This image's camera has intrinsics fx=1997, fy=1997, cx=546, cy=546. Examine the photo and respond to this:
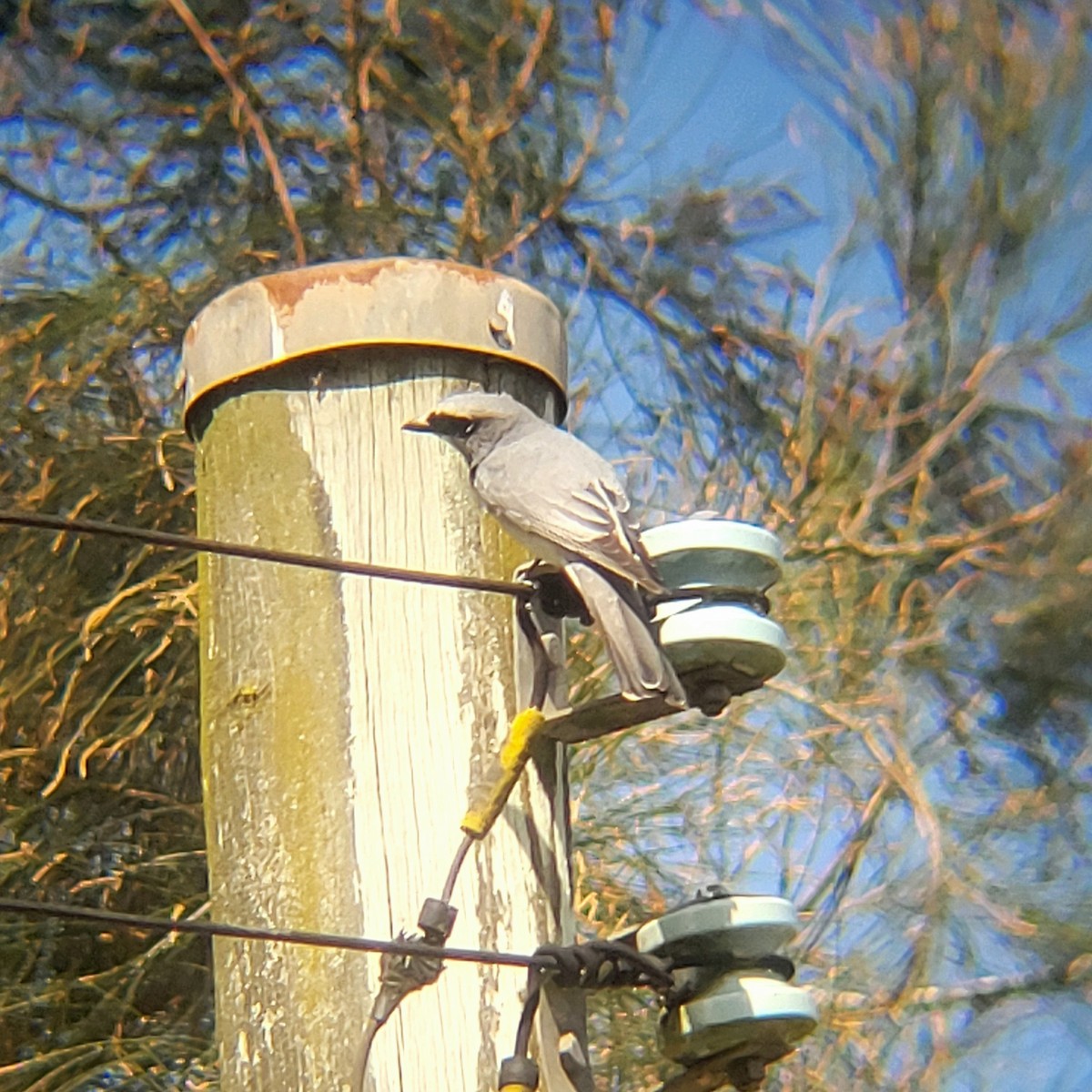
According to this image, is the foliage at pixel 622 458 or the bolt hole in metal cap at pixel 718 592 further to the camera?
the foliage at pixel 622 458

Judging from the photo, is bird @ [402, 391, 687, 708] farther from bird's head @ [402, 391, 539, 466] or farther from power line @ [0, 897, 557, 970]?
power line @ [0, 897, 557, 970]

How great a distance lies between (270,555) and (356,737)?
13 centimetres

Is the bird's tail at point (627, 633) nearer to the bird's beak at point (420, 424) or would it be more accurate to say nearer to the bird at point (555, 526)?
the bird at point (555, 526)

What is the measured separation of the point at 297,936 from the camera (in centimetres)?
117

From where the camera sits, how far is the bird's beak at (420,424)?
131cm

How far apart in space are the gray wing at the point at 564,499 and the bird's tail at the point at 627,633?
2 centimetres

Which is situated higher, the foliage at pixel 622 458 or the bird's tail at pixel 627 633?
the foliage at pixel 622 458

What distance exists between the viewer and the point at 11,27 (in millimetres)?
2852

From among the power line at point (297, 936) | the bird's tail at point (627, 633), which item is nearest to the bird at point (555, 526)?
the bird's tail at point (627, 633)

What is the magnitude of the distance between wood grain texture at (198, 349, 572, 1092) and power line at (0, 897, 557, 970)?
0.06ft

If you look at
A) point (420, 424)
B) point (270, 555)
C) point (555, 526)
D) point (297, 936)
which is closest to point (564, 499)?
point (555, 526)

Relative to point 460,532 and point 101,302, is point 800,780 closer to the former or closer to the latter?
point 101,302

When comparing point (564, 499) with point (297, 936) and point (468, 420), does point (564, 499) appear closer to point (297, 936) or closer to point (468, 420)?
point (468, 420)

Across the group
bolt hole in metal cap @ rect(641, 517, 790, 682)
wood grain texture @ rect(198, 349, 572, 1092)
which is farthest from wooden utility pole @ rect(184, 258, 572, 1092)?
bolt hole in metal cap @ rect(641, 517, 790, 682)
